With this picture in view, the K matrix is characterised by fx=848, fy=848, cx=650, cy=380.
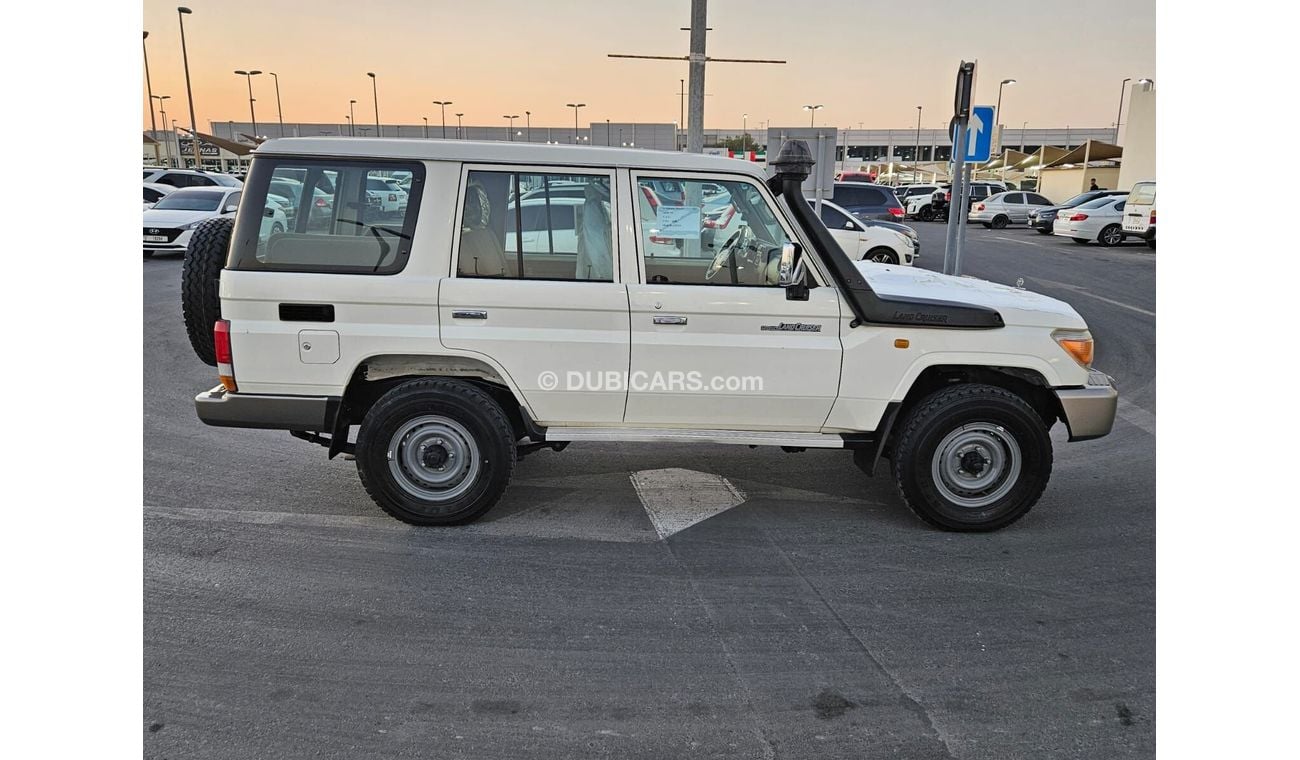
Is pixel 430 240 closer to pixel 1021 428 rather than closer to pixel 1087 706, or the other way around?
pixel 1021 428

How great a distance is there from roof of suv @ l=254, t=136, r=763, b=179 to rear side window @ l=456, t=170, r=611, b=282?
89 millimetres

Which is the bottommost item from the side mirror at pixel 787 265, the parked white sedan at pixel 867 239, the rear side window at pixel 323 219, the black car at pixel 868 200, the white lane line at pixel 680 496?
the white lane line at pixel 680 496

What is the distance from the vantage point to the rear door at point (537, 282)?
4.48 metres

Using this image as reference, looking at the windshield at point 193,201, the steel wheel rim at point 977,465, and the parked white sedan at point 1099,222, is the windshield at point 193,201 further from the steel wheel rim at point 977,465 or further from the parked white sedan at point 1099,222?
the parked white sedan at point 1099,222

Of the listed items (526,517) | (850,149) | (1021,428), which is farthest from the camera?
(850,149)

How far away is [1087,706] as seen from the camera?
10.7 ft

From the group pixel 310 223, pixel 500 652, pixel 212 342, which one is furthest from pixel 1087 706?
pixel 212 342

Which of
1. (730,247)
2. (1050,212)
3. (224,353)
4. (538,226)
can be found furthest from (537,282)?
(1050,212)

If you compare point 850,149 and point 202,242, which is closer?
point 202,242

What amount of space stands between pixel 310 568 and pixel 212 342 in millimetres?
1526

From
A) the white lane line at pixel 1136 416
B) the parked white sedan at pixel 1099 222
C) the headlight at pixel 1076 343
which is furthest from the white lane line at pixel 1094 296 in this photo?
the parked white sedan at pixel 1099 222

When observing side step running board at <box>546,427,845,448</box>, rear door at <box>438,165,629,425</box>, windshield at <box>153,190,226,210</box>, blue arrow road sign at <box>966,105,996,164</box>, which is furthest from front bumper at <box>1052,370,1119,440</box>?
windshield at <box>153,190,226,210</box>

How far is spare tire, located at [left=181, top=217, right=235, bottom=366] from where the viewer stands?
4.71 metres

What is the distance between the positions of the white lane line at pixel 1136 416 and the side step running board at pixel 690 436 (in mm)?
3685
